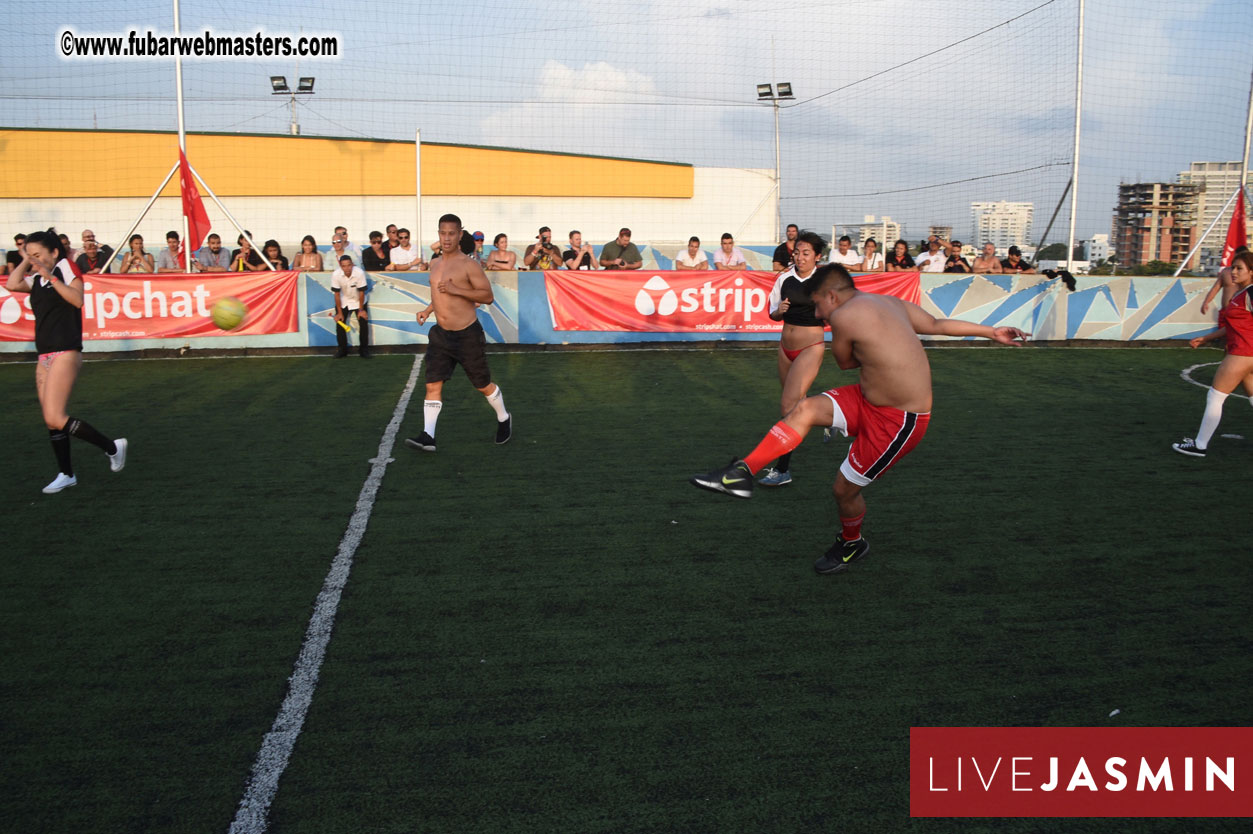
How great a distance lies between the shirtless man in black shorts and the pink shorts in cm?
396

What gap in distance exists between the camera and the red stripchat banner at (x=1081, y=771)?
3098 millimetres

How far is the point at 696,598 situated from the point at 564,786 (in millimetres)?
1749

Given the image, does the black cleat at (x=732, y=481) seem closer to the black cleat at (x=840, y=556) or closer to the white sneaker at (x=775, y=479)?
the black cleat at (x=840, y=556)

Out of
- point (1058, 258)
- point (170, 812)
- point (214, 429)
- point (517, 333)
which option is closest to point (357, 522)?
point (170, 812)

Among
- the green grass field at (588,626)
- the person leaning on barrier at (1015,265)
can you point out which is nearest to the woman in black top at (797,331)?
the green grass field at (588,626)

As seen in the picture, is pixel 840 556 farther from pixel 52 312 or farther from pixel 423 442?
pixel 52 312

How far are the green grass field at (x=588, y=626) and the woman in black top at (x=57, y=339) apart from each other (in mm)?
427

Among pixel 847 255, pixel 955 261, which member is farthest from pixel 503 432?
pixel 955 261

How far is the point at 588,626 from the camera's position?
174 inches

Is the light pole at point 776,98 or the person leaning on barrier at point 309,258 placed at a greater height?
the light pole at point 776,98

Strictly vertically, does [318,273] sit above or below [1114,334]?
above

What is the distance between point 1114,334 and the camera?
651 inches

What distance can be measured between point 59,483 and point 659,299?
10.1 meters

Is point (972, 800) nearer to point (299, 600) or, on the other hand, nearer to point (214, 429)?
point (299, 600)
